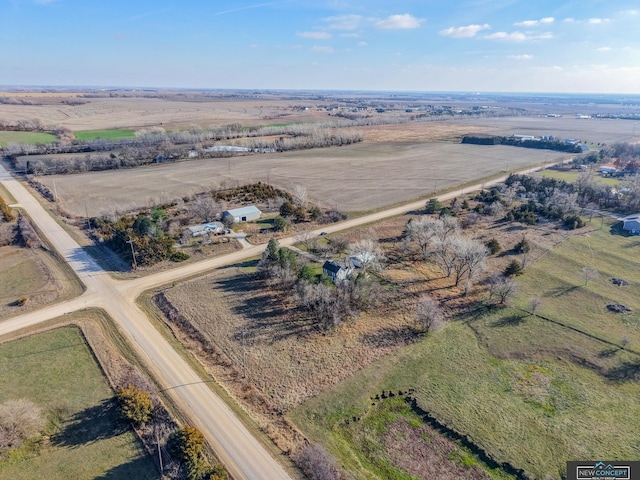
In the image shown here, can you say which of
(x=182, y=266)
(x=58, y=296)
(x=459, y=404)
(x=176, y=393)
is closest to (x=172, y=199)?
(x=182, y=266)

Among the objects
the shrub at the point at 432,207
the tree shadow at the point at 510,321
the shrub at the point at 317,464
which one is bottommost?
the shrub at the point at 317,464

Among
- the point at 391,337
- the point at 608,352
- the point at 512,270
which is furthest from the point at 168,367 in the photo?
the point at 512,270

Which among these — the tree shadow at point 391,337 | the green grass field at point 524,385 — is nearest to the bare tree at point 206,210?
the tree shadow at point 391,337

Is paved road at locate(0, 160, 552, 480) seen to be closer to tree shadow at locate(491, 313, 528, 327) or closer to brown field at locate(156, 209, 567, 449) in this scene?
brown field at locate(156, 209, 567, 449)

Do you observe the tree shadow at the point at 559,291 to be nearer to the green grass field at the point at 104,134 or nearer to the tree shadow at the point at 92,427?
the tree shadow at the point at 92,427

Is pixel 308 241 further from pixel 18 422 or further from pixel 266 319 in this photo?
pixel 18 422
